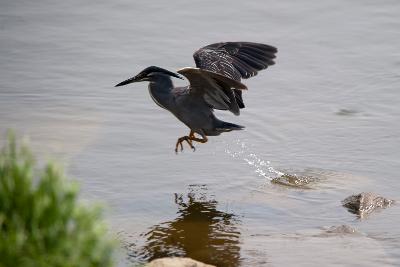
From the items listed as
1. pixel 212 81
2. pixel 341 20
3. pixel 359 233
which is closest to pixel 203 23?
pixel 341 20

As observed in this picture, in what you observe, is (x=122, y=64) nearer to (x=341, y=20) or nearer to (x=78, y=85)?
(x=78, y=85)

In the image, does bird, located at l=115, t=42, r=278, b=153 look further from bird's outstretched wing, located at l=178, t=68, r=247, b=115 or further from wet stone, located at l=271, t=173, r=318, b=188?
wet stone, located at l=271, t=173, r=318, b=188

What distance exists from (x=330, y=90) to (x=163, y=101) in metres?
2.52

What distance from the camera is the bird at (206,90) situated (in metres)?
8.48

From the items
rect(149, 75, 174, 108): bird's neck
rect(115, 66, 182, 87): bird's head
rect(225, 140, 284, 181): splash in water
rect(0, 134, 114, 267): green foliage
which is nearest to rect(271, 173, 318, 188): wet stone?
rect(225, 140, 284, 181): splash in water

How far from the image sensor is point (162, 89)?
8.70 metres

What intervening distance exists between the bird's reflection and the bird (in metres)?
0.84

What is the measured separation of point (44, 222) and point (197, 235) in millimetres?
2938

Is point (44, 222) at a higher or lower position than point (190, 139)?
higher

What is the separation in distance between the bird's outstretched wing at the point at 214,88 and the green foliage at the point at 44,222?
3253 millimetres

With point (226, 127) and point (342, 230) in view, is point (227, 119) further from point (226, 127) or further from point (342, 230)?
point (342, 230)

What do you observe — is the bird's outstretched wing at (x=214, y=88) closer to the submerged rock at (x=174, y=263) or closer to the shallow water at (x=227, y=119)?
the shallow water at (x=227, y=119)


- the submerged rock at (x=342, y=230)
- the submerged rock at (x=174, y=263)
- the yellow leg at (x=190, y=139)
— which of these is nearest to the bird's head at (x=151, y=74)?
the yellow leg at (x=190, y=139)

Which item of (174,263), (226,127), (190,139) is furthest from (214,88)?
(174,263)
